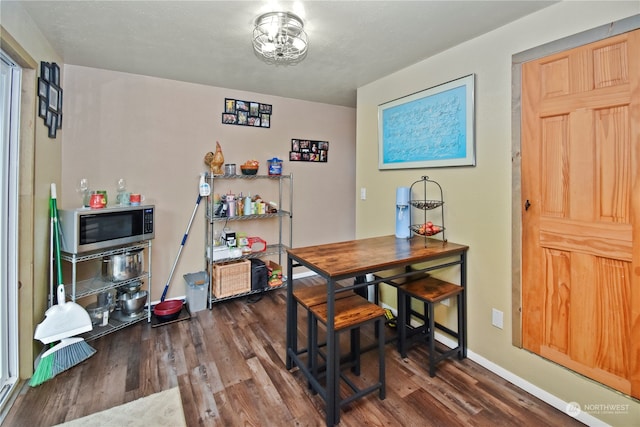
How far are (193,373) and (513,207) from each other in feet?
7.79

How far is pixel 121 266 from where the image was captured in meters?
2.45

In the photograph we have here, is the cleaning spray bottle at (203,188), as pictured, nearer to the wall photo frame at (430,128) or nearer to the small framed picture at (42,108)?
the small framed picture at (42,108)

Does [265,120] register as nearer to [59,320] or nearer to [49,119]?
[49,119]

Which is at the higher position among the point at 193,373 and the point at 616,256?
the point at 616,256

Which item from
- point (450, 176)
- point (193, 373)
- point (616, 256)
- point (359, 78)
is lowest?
point (193, 373)

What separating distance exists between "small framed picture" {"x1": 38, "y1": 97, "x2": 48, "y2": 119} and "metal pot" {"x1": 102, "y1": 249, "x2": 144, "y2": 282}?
115 cm

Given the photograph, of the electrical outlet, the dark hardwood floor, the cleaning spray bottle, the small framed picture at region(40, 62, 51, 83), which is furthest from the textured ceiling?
the dark hardwood floor

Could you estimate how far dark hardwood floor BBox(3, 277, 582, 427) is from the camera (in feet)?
5.13

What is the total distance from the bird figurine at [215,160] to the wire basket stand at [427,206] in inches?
75.7

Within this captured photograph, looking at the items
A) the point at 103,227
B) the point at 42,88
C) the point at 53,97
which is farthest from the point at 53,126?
the point at 103,227

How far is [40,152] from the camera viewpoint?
6.55 ft

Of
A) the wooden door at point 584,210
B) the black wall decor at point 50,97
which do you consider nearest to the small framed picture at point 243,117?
the black wall decor at point 50,97

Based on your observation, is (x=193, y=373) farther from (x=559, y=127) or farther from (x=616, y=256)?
(x=559, y=127)

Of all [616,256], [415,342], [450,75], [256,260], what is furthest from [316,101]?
[616,256]
